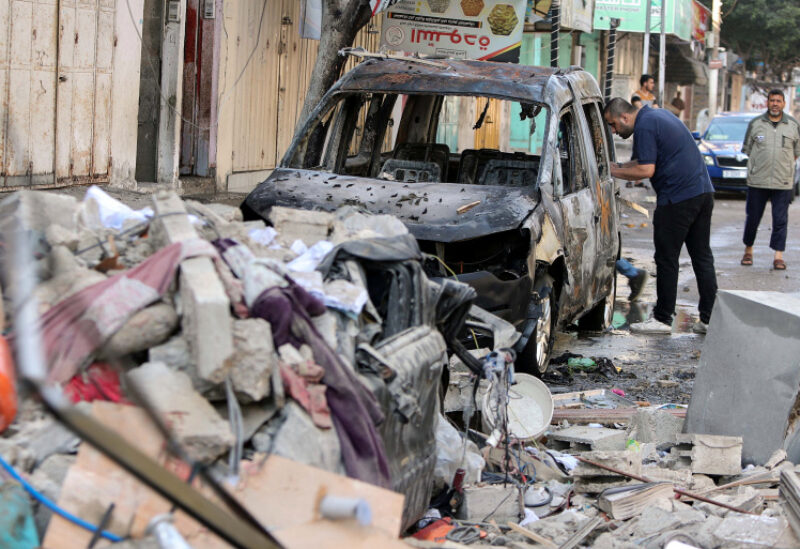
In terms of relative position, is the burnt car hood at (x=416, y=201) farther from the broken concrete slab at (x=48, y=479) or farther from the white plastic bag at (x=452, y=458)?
the broken concrete slab at (x=48, y=479)

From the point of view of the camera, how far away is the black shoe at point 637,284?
1112 centimetres

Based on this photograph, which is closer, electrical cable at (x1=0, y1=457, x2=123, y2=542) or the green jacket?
electrical cable at (x1=0, y1=457, x2=123, y2=542)

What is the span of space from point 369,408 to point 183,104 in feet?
32.7

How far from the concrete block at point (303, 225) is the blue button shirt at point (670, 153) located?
16.3 feet

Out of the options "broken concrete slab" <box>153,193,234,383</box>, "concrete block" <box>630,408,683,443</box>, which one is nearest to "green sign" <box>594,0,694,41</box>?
"concrete block" <box>630,408,683,443</box>

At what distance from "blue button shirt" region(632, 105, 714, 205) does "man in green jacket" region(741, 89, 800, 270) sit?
14.0 feet

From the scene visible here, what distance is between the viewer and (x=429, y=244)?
21.9ft

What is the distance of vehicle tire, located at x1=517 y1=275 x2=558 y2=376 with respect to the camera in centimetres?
708

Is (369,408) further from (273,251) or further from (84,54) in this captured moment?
(84,54)

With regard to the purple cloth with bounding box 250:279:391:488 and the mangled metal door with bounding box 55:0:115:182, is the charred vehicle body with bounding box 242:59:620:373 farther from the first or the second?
the mangled metal door with bounding box 55:0:115:182

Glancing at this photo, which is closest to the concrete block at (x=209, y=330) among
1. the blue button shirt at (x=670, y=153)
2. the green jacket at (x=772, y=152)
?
the blue button shirt at (x=670, y=153)

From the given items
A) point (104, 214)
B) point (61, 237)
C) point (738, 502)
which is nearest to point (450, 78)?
point (104, 214)

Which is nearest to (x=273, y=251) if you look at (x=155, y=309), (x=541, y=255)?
(x=155, y=309)

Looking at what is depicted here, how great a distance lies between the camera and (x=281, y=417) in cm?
344
